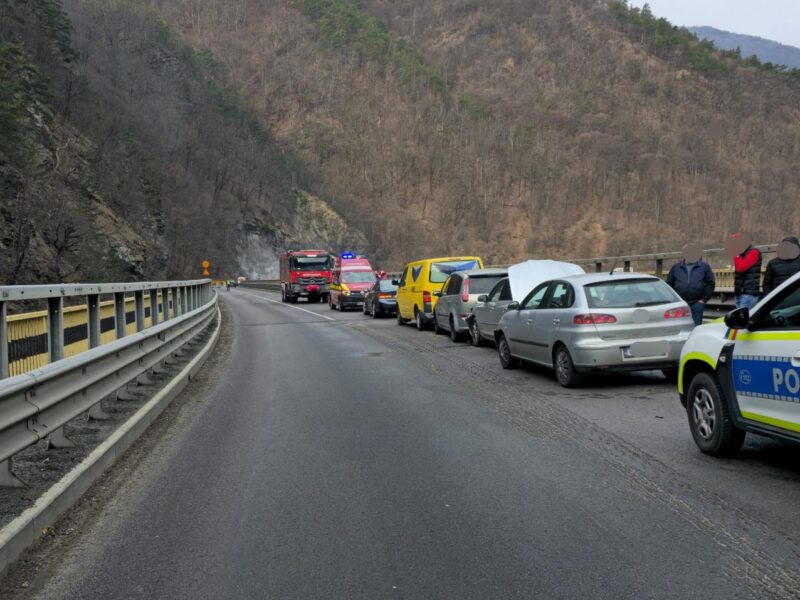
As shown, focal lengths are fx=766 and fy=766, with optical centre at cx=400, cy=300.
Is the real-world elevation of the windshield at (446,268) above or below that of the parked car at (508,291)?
above

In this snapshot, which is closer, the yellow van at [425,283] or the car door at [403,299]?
the yellow van at [425,283]

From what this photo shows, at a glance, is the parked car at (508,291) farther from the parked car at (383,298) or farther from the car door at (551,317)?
the parked car at (383,298)

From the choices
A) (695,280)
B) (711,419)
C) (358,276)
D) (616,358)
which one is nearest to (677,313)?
(616,358)

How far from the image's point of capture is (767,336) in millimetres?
5383

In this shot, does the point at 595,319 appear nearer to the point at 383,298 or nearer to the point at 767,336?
the point at 767,336

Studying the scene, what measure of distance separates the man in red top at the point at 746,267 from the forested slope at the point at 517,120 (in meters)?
87.8

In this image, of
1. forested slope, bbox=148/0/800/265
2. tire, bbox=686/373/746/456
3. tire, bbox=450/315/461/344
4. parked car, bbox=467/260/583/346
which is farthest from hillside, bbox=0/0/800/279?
tire, bbox=686/373/746/456

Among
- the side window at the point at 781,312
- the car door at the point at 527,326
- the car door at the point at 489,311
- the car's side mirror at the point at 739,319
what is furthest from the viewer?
the car door at the point at 489,311

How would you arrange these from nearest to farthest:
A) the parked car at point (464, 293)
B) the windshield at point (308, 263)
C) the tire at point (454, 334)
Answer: the parked car at point (464, 293), the tire at point (454, 334), the windshield at point (308, 263)

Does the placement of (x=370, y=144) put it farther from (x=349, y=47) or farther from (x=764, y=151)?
(x=764, y=151)

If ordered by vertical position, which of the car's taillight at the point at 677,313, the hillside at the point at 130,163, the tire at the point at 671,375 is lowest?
the tire at the point at 671,375

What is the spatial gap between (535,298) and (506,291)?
8.32 feet

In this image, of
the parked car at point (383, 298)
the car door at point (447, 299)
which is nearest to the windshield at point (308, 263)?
the parked car at point (383, 298)

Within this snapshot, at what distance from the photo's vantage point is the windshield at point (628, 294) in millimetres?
9742
